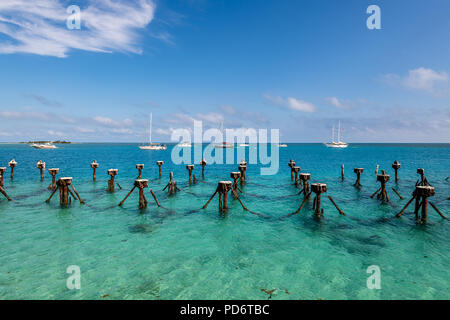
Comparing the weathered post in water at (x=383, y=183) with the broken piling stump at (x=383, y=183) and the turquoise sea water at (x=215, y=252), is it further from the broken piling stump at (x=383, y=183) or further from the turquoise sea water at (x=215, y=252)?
the turquoise sea water at (x=215, y=252)

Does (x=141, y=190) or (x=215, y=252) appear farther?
(x=141, y=190)

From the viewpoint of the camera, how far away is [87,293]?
7.75m

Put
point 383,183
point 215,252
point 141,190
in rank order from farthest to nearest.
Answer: point 383,183 < point 141,190 < point 215,252

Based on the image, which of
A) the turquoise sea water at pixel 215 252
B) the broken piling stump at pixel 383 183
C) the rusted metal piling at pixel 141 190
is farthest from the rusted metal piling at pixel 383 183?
the rusted metal piling at pixel 141 190

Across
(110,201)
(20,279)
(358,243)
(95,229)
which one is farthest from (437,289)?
(110,201)

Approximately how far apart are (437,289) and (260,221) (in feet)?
30.7

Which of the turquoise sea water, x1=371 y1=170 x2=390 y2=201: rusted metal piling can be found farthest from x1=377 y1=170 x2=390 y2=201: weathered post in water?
the turquoise sea water

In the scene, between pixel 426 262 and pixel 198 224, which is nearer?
pixel 426 262

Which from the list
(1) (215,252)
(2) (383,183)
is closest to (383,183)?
(2) (383,183)

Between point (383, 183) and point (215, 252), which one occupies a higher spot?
point (383, 183)

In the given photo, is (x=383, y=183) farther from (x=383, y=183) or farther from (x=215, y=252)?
(x=215, y=252)

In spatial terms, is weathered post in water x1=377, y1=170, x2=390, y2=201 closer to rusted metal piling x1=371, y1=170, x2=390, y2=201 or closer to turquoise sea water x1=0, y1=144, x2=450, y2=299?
rusted metal piling x1=371, y1=170, x2=390, y2=201

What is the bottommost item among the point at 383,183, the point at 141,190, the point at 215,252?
the point at 215,252
